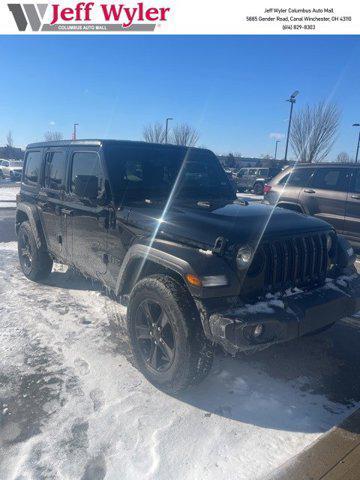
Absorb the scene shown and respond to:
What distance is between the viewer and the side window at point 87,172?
3.70m

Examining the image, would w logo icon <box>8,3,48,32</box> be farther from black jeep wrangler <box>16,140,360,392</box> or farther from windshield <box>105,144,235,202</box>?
windshield <box>105,144,235,202</box>

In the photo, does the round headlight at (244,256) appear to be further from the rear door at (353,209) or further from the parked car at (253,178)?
the parked car at (253,178)

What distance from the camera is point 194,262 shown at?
285 centimetres

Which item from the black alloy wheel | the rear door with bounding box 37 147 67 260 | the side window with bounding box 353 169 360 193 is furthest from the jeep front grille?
the side window with bounding box 353 169 360 193

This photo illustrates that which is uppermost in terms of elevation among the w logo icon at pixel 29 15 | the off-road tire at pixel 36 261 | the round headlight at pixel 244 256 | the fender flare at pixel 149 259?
the w logo icon at pixel 29 15

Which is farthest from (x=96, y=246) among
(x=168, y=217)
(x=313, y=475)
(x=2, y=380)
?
(x=313, y=475)

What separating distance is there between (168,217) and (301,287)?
1.27 m

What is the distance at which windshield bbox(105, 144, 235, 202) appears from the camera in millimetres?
3918

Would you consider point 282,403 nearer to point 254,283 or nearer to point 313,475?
point 313,475

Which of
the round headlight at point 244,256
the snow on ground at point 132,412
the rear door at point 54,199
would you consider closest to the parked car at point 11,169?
the rear door at point 54,199

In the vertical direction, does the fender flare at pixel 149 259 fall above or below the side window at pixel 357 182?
below

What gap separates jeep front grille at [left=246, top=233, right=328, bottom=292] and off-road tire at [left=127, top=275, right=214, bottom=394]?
21.2 inches

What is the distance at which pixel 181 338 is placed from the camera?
2885 mm

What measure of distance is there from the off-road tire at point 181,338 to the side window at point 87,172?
1.22 metres
